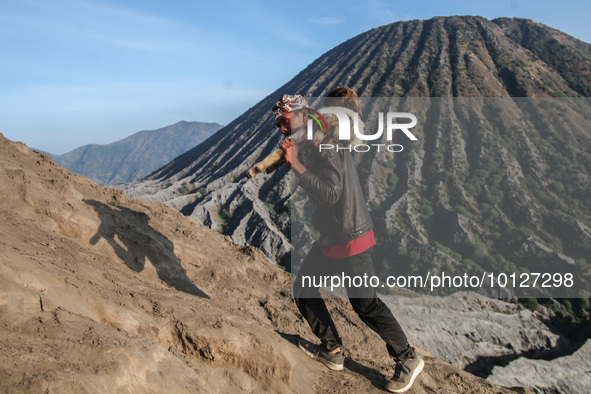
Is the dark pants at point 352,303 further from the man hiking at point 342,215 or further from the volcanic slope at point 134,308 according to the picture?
the volcanic slope at point 134,308

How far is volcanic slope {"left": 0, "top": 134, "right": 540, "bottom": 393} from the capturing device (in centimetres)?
236

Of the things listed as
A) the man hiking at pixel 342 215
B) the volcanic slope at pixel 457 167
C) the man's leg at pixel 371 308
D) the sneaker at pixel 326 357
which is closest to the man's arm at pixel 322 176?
the man hiking at pixel 342 215

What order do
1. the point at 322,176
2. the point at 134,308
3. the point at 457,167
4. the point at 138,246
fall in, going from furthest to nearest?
1. the point at 457,167
2. the point at 138,246
3. the point at 322,176
4. the point at 134,308

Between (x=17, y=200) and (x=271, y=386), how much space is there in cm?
397


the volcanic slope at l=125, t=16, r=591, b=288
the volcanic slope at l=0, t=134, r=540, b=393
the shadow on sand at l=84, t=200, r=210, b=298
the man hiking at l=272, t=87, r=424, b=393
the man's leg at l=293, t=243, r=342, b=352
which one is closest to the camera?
the volcanic slope at l=0, t=134, r=540, b=393

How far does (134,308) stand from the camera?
138 inches

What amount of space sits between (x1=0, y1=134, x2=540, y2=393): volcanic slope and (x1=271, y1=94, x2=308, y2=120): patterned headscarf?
2.05m

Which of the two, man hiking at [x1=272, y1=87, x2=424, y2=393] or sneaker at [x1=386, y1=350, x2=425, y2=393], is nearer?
man hiking at [x1=272, y1=87, x2=424, y2=393]

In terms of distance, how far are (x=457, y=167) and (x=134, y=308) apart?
161 feet

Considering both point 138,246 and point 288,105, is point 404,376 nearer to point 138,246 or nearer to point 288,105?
point 288,105

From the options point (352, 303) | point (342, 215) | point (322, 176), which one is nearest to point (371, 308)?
point (352, 303)

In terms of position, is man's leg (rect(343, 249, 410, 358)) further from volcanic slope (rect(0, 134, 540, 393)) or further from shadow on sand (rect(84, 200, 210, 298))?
shadow on sand (rect(84, 200, 210, 298))

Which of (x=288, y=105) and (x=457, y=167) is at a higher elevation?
(x=457, y=167)

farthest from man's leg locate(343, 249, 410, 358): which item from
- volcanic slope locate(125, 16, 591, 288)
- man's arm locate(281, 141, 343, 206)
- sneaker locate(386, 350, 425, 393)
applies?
volcanic slope locate(125, 16, 591, 288)
